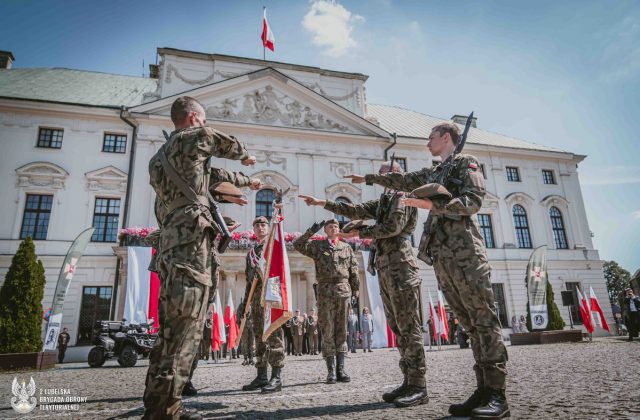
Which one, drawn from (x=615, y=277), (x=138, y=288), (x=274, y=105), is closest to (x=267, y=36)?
(x=274, y=105)

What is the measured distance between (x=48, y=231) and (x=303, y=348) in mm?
13347

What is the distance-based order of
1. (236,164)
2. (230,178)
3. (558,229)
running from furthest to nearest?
(558,229), (236,164), (230,178)

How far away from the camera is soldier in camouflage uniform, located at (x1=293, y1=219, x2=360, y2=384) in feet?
17.4

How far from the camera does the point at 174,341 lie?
252cm

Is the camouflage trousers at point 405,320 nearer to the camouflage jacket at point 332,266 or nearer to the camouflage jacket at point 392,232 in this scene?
the camouflage jacket at point 392,232

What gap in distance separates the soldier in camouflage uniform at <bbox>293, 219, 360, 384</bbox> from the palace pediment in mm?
17340

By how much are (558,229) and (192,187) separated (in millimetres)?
29503

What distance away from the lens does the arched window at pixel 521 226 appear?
2556 cm

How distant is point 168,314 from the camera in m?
2.55

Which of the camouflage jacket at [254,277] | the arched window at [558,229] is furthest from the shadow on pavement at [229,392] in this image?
the arched window at [558,229]

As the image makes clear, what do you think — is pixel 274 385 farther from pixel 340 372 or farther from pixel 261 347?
pixel 340 372

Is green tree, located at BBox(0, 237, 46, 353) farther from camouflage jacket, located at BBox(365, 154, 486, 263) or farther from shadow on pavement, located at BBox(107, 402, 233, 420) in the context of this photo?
camouflage jacket, located at BBox(365, 154, 486, 263)

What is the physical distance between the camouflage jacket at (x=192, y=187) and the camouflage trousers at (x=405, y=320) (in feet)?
6.51

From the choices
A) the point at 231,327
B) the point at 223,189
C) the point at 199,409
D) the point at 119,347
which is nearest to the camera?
the point at 223,189
